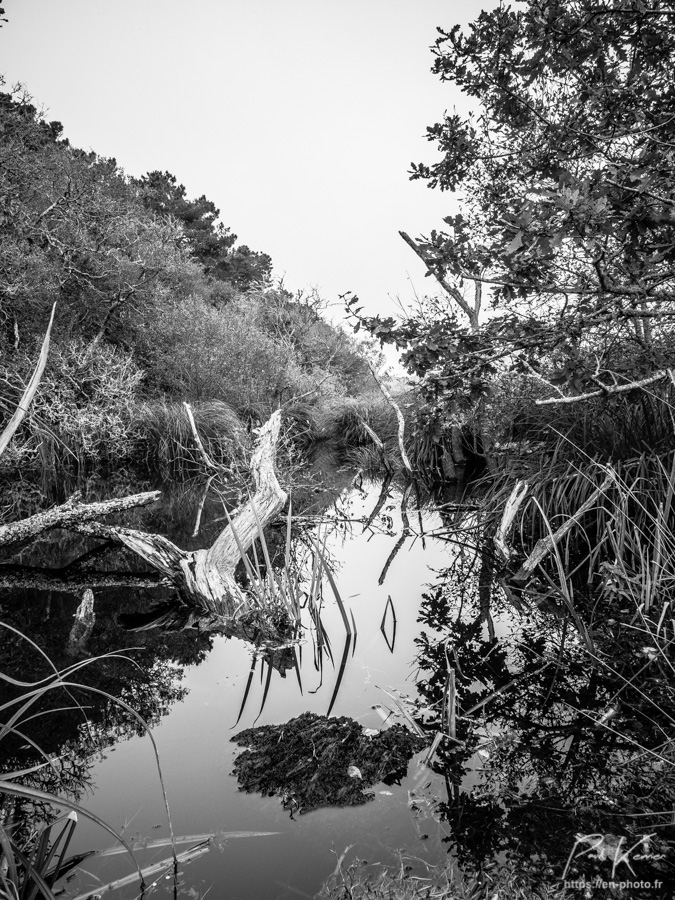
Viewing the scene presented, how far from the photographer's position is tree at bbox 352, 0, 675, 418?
2590 millimetres

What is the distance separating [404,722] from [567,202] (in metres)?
2.49

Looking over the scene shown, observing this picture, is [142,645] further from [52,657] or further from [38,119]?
[38,119]

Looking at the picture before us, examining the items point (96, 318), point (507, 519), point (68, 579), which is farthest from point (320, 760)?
point (96, 318)

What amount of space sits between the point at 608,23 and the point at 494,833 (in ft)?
14.8

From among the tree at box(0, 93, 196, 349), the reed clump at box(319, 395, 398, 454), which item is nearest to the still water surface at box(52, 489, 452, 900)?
the tree at box(0, 93, 196, 349)

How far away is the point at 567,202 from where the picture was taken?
2445 mm

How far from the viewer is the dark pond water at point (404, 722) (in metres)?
→ 1.59

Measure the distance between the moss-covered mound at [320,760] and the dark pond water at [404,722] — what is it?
0.18ft

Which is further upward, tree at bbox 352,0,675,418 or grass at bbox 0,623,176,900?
tree at bbox 352,0,675,418

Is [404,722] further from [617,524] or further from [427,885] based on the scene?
[617,524]

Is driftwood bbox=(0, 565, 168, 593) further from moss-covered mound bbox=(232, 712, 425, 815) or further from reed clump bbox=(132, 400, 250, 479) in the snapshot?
reed clump bbox=(132, 400, 250, 479)

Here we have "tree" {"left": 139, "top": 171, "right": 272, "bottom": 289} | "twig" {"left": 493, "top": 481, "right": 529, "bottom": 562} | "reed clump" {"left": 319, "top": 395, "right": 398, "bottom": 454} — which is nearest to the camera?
"twig" {"left": 493, "top": 481, "right": 529, "bottom": 562}

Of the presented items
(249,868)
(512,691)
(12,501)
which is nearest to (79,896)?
(249,868)

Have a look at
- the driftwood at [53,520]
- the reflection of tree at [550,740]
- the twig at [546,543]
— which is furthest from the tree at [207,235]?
the reflection of tree at [550,740]
